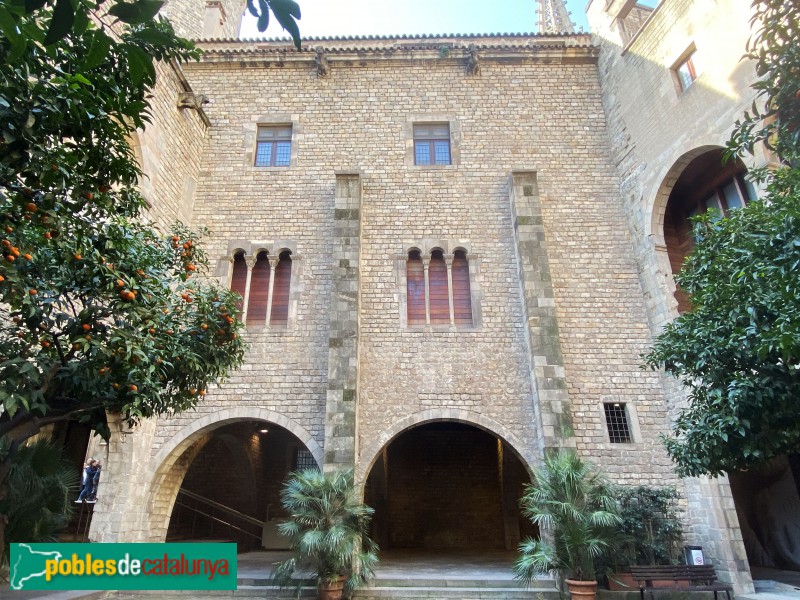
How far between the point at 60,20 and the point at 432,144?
11.4m

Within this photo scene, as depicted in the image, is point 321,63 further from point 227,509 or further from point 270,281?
point 227,509

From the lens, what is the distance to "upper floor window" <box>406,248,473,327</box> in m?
10.6

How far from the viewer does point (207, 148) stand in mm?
12172

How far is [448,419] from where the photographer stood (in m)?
9.59

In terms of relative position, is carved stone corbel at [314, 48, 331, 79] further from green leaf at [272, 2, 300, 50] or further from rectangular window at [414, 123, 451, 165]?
green leaf at [272, 2, 300, 50]

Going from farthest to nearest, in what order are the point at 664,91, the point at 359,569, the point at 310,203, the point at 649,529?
the point at 310,203 < the point at 664,91 < the point at 649,529 < the point at 359,569

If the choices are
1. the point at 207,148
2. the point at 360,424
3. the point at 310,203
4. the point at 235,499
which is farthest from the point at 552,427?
the point at 207,148

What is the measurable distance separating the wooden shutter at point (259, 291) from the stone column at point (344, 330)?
1.69 m

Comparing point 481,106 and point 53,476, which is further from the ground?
point 481,106

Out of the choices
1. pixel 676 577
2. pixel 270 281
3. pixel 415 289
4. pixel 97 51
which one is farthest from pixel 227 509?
pixel 97 51

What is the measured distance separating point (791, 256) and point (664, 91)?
8409 mm

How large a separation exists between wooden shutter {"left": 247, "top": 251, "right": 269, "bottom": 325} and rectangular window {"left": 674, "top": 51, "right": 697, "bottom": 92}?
9.82m

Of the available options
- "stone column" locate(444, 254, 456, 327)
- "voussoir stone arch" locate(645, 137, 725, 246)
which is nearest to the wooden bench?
"stone column" locate(444, 254, 456, 327)

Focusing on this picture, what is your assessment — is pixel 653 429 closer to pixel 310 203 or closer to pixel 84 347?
pixel 310 203
